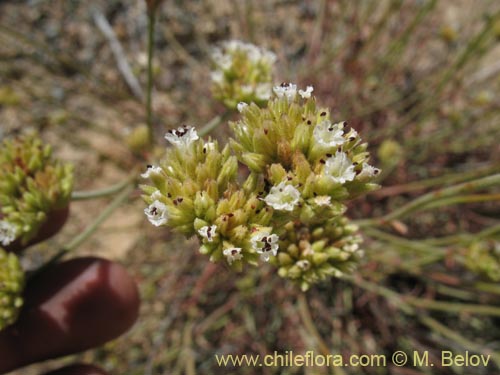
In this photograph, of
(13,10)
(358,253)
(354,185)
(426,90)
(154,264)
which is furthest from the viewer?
(13,10)

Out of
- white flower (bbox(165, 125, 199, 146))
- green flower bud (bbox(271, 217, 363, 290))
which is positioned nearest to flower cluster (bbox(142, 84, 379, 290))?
white flower (bbox(165, 125, 199, 146))

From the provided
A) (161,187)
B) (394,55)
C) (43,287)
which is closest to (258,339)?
(43,287)

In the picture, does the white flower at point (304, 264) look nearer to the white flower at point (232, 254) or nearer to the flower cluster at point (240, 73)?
the white flower at point (232, 254)

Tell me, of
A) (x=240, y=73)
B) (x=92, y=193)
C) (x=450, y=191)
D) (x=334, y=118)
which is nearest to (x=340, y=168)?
(x=450, y=191)

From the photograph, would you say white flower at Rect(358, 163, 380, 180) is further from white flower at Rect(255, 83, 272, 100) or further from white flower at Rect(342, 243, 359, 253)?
white flower at Rect(255, 83, 272, 100)

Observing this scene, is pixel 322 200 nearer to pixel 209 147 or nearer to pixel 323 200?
pixel 323 200

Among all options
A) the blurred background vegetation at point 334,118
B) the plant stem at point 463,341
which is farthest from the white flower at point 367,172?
the plant stem at point 463,341

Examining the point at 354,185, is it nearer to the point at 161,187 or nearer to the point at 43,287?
the point at 161,187
